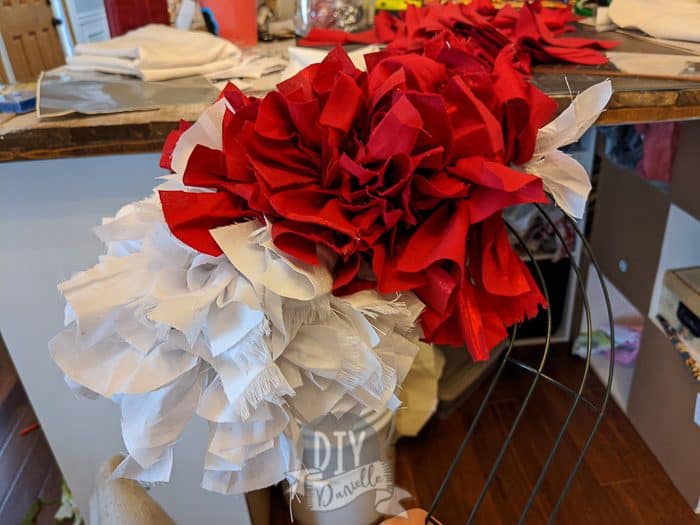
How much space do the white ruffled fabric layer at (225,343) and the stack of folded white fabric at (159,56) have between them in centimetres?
52

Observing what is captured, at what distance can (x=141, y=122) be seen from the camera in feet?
2.50

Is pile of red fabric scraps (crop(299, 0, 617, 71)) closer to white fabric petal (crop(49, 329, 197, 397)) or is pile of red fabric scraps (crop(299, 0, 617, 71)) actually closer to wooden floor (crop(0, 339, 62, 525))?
white fabric petal (crop(49, 329, 197, 397))

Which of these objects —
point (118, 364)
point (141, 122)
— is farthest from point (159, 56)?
point (118, 364)

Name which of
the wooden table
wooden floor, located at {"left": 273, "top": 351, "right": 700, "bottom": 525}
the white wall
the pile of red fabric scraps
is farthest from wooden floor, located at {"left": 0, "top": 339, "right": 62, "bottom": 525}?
the pile of red fabric scraps

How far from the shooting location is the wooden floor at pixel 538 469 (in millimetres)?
1307

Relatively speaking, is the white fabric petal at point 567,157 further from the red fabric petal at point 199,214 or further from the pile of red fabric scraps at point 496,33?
the pile of red fabric scraps at point 496,33

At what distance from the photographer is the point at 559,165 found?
0.52 m

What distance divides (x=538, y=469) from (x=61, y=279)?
1.16 m

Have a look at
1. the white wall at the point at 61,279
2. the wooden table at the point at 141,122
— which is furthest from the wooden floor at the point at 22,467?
the wooden table at the point at 141,122

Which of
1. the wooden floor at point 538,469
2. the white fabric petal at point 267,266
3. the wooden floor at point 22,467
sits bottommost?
the wooden floor at point 538,469

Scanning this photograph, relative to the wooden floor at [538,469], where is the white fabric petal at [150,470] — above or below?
above

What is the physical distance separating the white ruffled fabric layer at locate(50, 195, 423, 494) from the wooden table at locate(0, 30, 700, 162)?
27cm

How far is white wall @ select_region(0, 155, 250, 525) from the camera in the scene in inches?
33.1

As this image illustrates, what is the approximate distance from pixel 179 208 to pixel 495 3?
1.15 m
